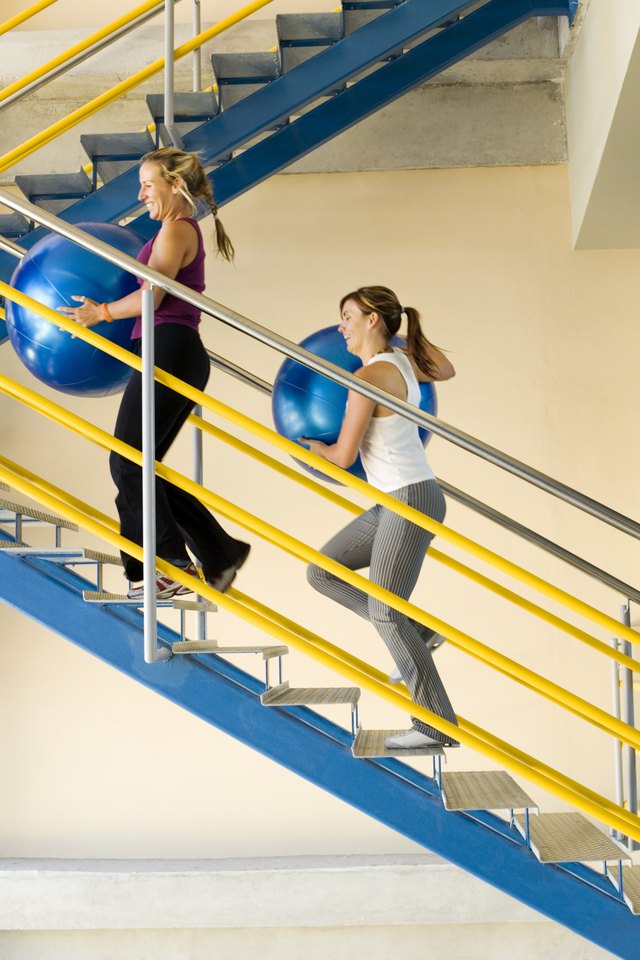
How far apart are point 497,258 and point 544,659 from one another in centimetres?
201

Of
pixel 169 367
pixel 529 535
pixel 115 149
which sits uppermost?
pixel 115 149

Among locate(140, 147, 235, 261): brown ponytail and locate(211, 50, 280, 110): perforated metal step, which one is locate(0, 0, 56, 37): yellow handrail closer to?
locate(211, 50, 280, 110): perforated metal step

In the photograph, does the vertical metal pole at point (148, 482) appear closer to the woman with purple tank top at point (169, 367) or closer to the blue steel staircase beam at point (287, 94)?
the woman with purple tank top at point (169, 367)

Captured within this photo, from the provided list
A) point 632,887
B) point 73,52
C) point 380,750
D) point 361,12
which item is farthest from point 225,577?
point 361,12

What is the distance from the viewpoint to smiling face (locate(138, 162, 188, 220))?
2.50m

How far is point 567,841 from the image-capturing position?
8.04ft

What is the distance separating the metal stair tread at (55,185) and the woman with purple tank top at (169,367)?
1.54 meters

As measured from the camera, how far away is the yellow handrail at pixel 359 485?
2213mm

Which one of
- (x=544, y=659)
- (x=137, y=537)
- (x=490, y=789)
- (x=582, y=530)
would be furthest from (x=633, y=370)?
(x=137, y=537)

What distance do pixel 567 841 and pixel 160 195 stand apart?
6.20ft

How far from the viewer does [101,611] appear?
2.37 m

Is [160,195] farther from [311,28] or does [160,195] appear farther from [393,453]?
[311,28]

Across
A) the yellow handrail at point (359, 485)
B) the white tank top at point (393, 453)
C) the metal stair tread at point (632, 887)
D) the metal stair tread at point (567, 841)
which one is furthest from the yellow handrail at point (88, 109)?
the metal stair tread at point (632, 887)

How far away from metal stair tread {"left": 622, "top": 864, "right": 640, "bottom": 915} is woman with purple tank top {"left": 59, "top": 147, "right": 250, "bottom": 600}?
126 cm
